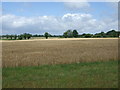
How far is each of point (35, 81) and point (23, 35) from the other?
144262mm

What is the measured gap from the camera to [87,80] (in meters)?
6.77

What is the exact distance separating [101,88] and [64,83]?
141 centimetres

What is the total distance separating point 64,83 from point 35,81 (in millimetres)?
1236

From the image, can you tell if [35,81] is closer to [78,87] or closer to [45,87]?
[45,87]

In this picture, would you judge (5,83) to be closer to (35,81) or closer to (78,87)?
(35,81)

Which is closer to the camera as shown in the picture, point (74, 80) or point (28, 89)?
point (28, 89)

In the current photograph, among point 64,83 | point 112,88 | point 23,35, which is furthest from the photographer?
point 23,35

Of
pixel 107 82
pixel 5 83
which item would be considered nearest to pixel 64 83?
pixel 107 82

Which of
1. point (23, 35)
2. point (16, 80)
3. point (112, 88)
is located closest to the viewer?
point (112, 88)

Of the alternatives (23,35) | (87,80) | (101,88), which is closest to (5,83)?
(87,80)

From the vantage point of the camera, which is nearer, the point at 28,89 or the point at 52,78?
Answer: the point at 28,89

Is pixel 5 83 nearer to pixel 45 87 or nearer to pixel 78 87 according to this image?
pixel 45 87

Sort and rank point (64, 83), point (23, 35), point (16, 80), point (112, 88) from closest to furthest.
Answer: point (112, 88) < point (64, 83) < point (16, 80) < point (23, 35)

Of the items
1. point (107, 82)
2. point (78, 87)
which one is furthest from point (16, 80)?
point (107, 82)
